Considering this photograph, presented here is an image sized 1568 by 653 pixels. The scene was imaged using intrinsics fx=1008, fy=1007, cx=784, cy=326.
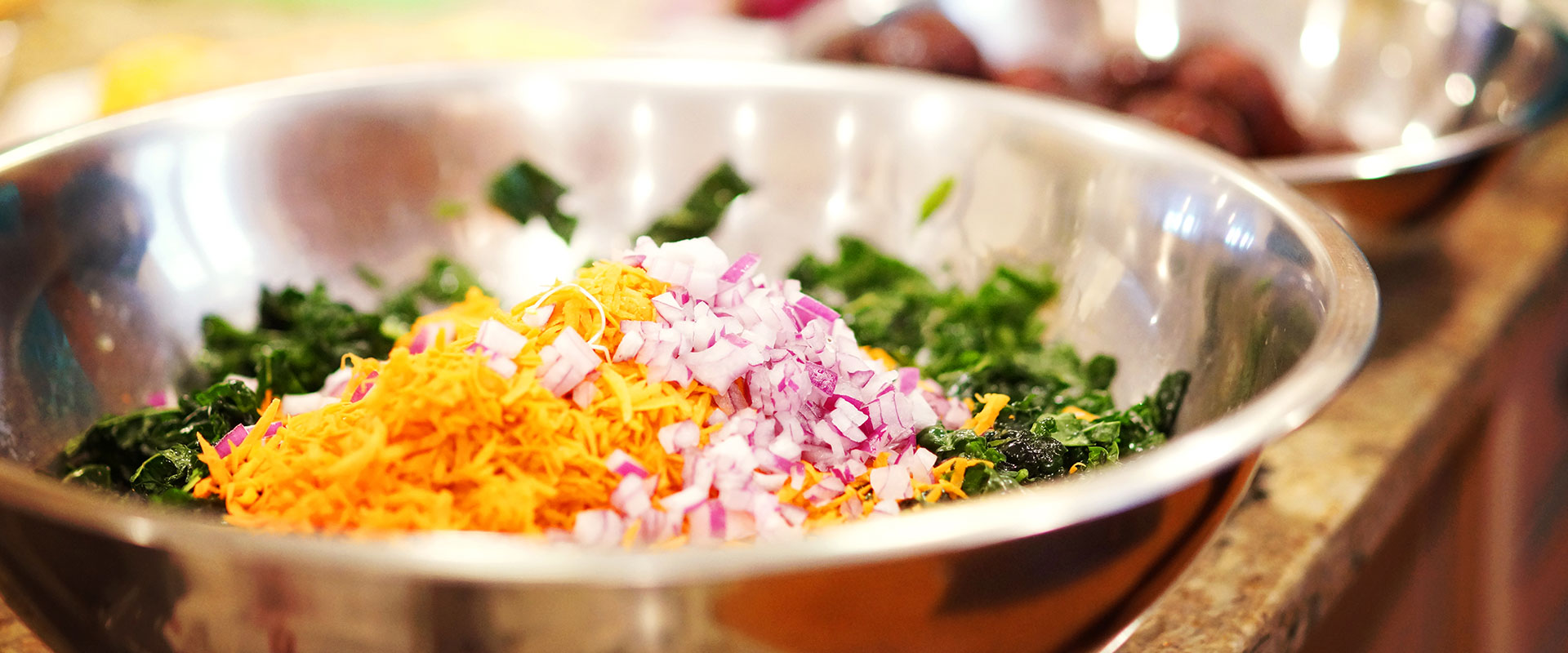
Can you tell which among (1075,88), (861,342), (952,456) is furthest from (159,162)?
(1075,88)

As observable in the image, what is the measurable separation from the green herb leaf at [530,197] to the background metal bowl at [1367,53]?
2.60 feet

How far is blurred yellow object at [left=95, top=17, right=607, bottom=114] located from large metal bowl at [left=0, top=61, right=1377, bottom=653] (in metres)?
0.63

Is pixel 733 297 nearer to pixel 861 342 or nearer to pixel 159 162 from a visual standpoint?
pixel 861 342

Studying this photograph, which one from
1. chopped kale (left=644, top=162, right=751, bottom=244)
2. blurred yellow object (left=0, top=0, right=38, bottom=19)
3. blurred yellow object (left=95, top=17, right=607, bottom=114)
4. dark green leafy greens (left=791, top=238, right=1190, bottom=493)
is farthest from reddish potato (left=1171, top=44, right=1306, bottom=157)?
blurred yellow object (left=0, top=0, right=38, bottom=19)

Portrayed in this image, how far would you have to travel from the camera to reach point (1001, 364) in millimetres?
1261

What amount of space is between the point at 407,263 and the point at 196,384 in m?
0.33

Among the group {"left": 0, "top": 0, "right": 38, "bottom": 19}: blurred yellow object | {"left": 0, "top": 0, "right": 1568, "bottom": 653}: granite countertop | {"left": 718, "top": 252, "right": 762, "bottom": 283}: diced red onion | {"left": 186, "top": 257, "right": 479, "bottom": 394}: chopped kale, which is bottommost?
{"left": 0, "top": 0, "right": 1568, "bottom": 653}: granite countertop

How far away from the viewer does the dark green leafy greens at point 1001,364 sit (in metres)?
1.01

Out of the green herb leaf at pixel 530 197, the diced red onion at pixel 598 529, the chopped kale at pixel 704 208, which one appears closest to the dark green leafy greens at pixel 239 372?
the green herb leaf at pixel 530 197

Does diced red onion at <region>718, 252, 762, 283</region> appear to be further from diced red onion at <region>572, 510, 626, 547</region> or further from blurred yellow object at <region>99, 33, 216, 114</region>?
blurred yellow object at <region>99, 33, 216, 114</region>

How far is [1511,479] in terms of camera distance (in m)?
2.08

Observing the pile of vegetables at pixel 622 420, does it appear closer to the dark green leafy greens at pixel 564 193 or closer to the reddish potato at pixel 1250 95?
the dark green leafy greens at pixel 564 193

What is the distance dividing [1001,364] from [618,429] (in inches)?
23.1

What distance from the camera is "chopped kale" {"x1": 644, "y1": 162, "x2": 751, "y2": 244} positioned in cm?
152
